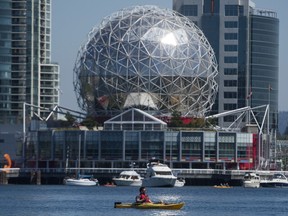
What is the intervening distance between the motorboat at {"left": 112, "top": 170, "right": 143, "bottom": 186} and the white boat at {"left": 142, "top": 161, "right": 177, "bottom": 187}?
2.05 m

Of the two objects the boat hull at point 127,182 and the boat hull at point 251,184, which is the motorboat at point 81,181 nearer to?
the boat hull at point 127,182

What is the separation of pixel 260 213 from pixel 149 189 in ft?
161

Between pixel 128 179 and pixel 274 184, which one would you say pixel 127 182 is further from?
pixel 274 184

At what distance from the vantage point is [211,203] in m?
145

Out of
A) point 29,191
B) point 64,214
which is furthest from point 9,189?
point 64,214

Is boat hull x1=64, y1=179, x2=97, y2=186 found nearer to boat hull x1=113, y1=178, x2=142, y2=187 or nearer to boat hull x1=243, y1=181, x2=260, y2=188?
boat hull x1=113, y1=178, x2=142, y2=187

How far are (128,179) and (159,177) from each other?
627 cm

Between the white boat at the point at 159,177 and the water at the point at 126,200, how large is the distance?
4433 millimetres

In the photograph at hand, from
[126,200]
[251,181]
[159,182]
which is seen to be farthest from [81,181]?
[126,200]

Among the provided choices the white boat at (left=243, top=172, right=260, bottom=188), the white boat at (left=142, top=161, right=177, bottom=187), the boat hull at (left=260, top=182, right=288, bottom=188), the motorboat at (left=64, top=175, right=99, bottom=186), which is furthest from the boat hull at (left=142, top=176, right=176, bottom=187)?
the boat hull at (left=260, top=182, right=288, bottom=188)

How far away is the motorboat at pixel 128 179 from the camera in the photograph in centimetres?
19112

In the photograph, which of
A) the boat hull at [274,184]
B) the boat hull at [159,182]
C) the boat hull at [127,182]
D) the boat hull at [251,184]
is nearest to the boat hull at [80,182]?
the boat hull at [127,182]

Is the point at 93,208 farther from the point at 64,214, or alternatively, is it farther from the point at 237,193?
the point at 237,193

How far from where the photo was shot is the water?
128375 millimetres
